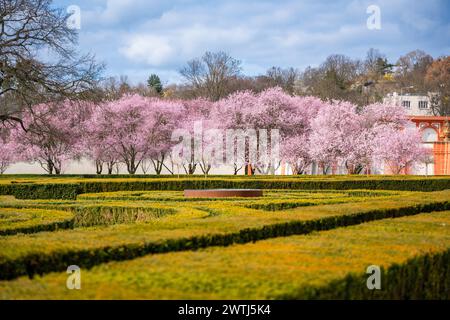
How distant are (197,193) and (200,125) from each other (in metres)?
34.4

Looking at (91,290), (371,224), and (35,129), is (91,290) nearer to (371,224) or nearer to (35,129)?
(371,224)

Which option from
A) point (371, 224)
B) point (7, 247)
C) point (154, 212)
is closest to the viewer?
point (7, 247)

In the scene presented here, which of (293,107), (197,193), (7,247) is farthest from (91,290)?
(293,107)

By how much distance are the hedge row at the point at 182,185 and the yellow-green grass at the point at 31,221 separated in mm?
9834

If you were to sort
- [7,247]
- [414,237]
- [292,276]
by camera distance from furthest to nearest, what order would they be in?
[414,237]
[7,247]
[292,276]

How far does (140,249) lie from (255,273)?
1.65m

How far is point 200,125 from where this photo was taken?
A: 54031 mm

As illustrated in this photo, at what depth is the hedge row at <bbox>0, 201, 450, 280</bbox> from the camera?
5871mm

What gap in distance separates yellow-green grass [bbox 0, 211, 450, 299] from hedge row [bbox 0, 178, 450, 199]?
1725 centimetres

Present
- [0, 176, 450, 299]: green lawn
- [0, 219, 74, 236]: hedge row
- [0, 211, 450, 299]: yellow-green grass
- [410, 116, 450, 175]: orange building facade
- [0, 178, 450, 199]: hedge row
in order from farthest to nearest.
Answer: [410, 116, 450, 175]: orange building facade < [0, 178, 450, 199]: hedge row < [0, 219, 74, 236]: hedge row < [0, 176, 450, 299]: green lawn < [0, 211, 450, 299]: yellow-green grass

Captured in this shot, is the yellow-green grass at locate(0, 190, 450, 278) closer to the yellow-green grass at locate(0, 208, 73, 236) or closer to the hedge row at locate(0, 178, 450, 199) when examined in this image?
the yellow-green grass at locate(0, 208, 73, 236)

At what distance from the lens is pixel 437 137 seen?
6312cm

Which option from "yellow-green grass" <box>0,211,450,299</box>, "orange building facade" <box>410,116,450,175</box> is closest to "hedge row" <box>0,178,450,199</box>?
"yellow-green grass" <box>0,211,450,299</box>

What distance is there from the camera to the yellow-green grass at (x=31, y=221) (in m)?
10.8
